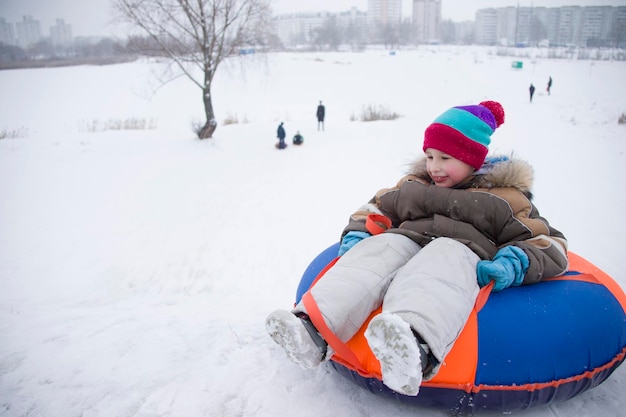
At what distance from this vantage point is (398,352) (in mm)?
1426

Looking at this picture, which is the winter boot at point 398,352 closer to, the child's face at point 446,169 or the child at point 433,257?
the child at point 433,257

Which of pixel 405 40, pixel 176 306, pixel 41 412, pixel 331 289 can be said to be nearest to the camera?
pixel 331 289

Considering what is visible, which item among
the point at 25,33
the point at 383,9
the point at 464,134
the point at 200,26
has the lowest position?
the point at 464,134

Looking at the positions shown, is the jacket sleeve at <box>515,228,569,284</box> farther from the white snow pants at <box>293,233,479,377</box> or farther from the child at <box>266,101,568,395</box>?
the white snow pants at <box>293,233,479,377</box>

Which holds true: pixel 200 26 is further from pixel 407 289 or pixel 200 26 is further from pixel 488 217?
pixel 407 289

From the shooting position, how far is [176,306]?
395 centimetres

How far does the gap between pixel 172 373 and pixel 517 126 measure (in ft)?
42.4

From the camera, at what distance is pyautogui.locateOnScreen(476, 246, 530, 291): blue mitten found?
6.38 ft

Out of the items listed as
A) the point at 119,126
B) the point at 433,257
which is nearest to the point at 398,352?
the point at 433,257

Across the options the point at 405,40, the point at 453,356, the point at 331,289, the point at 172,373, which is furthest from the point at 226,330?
the point at 405,40

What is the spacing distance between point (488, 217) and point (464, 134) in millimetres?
575

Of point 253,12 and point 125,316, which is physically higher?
point 253,12

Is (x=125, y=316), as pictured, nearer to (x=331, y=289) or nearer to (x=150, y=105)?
(x=331, y=289)

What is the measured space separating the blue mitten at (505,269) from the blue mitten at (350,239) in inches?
28.4
